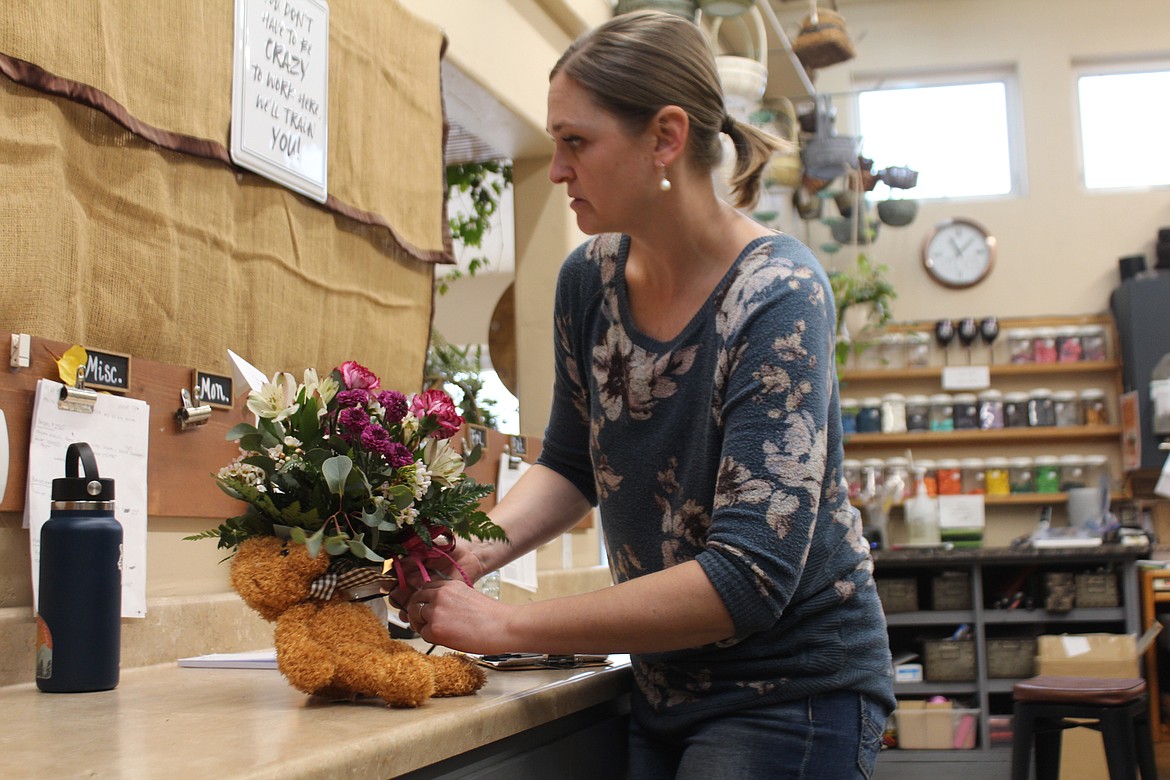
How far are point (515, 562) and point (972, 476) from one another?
5060 mm

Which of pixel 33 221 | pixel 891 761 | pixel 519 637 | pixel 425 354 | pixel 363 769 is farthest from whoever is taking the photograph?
pixel 891 761

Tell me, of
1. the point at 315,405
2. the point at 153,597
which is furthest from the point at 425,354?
the point at 315,405

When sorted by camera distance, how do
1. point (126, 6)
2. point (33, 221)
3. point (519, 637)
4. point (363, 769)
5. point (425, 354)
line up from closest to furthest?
point (363, 769), point (519, 637), point (33, 221), point (126, 6), point (425, 354)

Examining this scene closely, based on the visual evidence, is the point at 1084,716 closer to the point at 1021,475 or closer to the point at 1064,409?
the point at 1021,475

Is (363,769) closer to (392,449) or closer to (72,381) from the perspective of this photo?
(392,449)

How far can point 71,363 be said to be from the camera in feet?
4.65

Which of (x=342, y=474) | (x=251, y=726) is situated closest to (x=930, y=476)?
(x=342, y=474)

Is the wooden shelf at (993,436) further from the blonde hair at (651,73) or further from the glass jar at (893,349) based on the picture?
the blonde hair at (651,73)

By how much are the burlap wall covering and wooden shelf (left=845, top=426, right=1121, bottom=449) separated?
5.22 m

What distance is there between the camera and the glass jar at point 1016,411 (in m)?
7.09

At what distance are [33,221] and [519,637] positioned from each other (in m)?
0.77

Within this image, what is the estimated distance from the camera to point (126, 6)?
1.55 meters

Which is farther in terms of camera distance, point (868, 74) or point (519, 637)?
point (868, 74)

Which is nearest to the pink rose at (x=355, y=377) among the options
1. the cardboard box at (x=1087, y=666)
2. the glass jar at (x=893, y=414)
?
the cardboard box at (x=1087, y=666)
